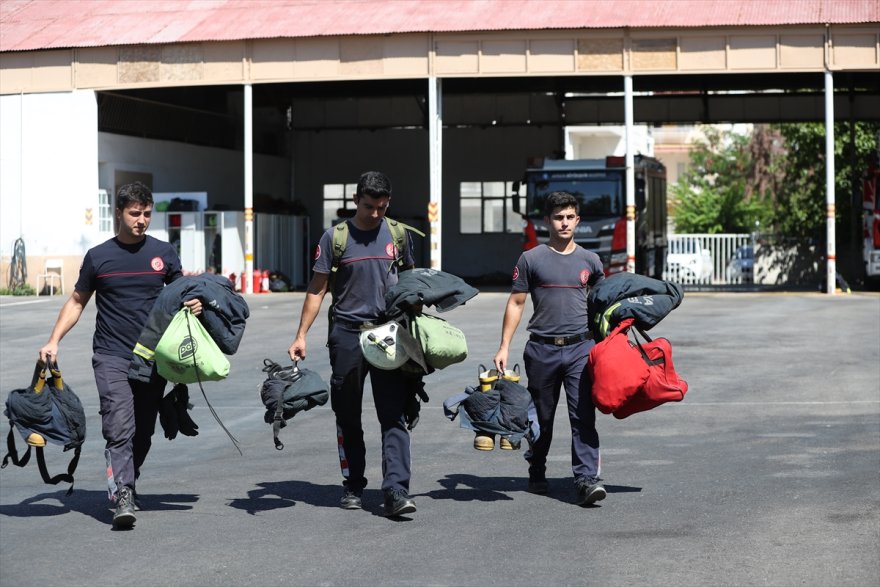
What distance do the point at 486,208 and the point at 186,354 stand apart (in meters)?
41.1

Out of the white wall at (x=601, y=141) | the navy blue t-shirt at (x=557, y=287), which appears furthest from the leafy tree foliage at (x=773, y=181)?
the navy blue t-shirt at (x=557, y=287)

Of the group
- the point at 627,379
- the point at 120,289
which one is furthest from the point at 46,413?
the point at 627,379

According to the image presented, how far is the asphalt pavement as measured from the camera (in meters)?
7.12

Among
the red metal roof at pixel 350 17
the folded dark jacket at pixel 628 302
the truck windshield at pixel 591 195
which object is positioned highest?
the red metal roof at pixel 350 17

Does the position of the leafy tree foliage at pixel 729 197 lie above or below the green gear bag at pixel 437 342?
above

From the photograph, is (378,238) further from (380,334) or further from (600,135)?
(600,135)

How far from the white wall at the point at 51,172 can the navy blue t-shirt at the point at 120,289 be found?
29010 mm

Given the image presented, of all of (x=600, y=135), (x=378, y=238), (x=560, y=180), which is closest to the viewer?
(x=378, y=238)

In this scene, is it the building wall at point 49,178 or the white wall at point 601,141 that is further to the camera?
the white wall at point 601,141

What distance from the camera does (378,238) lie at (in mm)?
8742

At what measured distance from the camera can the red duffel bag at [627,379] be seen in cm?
862

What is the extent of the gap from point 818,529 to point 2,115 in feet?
108

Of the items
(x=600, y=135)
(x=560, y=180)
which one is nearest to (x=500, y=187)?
(x=560, y=180)

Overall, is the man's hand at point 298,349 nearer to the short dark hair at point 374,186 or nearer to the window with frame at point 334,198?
the short dark hair at point 374,186
